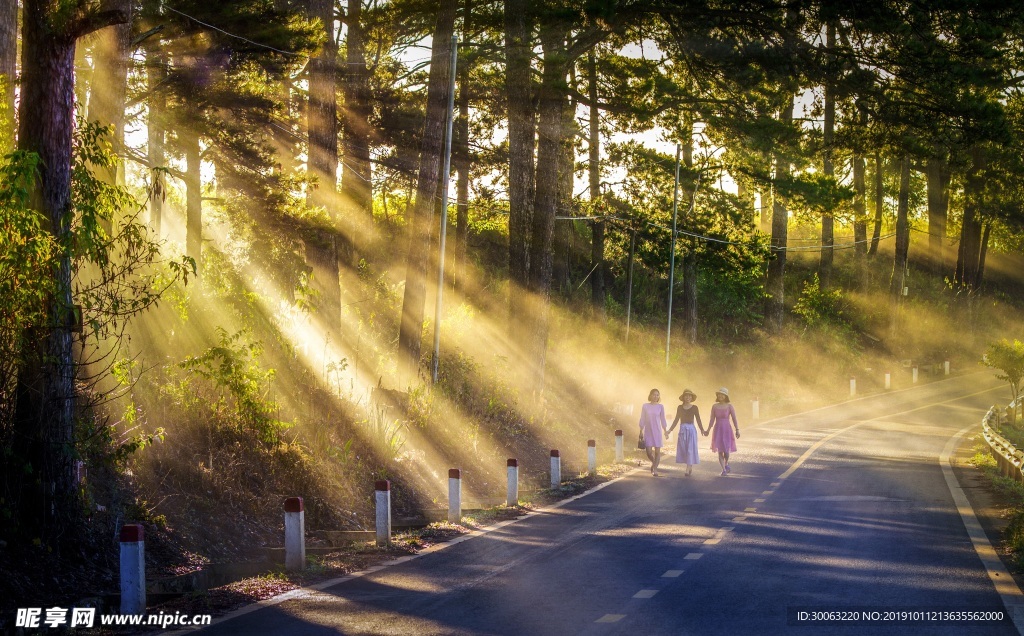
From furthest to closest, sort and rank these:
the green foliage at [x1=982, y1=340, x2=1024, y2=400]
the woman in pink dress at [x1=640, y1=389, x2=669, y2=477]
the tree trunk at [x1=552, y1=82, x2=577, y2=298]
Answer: the green foliage at [x1=982, y1=340, x2=1024, y2=400] → the tree trunk at [x1=552, y1=82, x2=577, y2=298] → the woman in pink dress at [x1=640, y1=389, x2=669, y2=477]

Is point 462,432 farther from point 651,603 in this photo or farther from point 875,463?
point 651,603

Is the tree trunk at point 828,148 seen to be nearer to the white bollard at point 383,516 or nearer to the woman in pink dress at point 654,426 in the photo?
the woman in pink dress at point 654,426

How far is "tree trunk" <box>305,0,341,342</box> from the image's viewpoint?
69.6 ft

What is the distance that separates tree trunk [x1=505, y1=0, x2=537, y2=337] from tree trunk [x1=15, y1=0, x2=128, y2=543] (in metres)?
15.5

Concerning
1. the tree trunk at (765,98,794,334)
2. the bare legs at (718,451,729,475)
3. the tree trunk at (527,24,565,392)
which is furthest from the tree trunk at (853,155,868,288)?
the bare legs at (718,451,729,475)

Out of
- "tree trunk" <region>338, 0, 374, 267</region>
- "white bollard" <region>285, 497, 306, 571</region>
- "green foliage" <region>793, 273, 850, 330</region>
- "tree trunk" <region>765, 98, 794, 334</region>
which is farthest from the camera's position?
"green foliage" <region>793, 273, 850, 330</region>

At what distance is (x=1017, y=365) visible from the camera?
39.7m

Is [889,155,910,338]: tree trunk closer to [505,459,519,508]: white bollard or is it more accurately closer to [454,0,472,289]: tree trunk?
[454,0,472,289]: tree trunk

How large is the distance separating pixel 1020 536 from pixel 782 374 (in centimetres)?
3821

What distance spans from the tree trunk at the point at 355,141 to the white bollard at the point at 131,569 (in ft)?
63.9

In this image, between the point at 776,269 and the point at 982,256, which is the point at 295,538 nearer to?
the point at 776,269

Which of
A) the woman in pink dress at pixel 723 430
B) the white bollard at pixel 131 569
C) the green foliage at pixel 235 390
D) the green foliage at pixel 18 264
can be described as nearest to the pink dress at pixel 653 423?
the woman in pink dress at pixel 723 430

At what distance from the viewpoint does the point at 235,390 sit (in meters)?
13.7

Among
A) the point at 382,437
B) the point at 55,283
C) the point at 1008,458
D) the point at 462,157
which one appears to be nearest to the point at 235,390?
the point at 382,437
